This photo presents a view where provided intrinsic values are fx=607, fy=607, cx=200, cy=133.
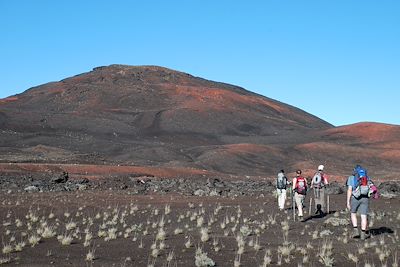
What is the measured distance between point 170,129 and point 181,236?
97.1 metres

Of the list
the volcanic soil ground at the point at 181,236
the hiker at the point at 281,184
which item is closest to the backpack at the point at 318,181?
the volcanic soil ground at the point at 181,236

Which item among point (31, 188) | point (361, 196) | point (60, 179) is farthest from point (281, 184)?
point (60, 179)

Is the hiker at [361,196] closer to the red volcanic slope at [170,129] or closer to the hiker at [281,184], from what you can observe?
the hiker at [281,184]

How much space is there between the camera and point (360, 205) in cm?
1552

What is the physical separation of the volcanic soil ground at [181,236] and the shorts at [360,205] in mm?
790

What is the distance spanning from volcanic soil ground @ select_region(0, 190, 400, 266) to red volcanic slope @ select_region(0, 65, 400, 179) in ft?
130

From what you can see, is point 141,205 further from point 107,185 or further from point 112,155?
point 112,155

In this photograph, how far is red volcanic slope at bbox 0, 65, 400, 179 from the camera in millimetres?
81375

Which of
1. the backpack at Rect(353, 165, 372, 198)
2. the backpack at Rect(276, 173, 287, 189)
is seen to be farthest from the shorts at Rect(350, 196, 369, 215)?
the backpack at Rect(276, 173, 287, 189)

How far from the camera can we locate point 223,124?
122 m

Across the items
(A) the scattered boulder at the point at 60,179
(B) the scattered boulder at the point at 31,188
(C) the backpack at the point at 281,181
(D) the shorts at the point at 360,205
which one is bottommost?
(B) the scattered boulder at the point at 31,188

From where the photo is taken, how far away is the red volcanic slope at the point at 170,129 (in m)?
81.4

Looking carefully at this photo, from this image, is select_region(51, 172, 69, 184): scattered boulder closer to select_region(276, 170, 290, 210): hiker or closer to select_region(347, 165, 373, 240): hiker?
select_region(276, 170, 290, 210): hiker

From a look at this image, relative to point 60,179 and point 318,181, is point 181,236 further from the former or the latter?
point 60,179
